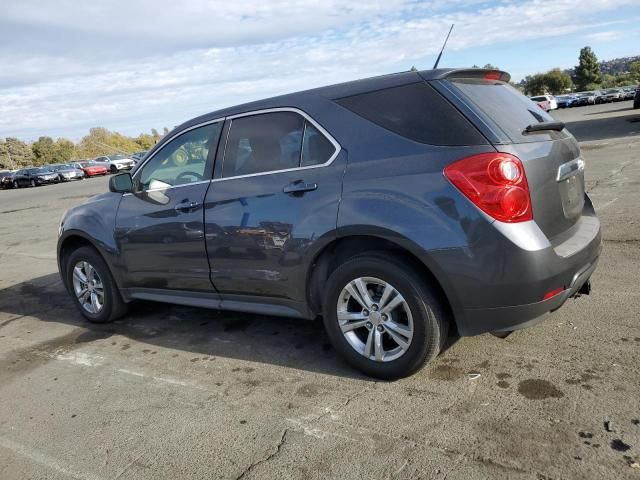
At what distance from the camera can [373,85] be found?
3445mm

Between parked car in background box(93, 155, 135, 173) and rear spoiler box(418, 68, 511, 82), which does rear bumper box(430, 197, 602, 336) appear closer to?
rear spoiler box(418, 68, 511, 82)

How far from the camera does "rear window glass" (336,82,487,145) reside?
307 cm

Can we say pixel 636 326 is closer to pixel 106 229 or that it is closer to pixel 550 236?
pixel 550 236

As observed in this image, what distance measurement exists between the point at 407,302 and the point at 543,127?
139cm

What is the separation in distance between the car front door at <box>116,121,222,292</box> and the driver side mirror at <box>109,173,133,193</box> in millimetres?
49

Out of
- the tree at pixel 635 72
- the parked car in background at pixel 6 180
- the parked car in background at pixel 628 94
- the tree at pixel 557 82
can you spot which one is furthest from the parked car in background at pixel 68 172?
the tree at pixel 635 72

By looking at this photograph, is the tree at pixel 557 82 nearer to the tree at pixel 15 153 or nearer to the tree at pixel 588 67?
the tree at pixel 588 67

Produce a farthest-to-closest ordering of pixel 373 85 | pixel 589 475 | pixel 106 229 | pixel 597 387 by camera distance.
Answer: pixel 106 229
pixel 373 85
pixel 597 387
pixel 589 475

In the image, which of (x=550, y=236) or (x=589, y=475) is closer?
(x=589, y=475)

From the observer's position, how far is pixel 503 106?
338 cm

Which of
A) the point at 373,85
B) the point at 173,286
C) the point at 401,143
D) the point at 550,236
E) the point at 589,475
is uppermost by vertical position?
the point at 373,85

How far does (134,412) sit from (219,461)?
0.90m

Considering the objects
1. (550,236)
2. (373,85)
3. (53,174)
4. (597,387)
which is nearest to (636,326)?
(597,387)

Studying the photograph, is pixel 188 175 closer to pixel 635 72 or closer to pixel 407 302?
pixel 407 302
